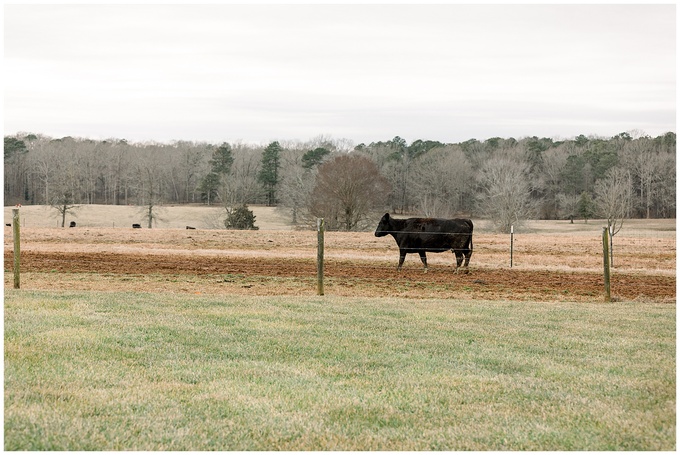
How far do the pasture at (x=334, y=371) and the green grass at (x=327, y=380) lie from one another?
0.02 metres

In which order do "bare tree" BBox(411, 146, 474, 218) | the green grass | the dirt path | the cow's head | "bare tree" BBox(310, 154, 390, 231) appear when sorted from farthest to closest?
"bare tree" BBox(411, 146, 474, 218) → "bare tree" BBox(310, 154, 390, 231) → the cow's head → the dirt path → the green grass

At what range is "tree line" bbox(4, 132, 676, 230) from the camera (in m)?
79.0

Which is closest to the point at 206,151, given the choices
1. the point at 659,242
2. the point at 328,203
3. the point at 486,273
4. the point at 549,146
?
the point at 549,146

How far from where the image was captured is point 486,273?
23766 mm

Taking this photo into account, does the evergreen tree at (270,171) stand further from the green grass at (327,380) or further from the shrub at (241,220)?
the green grass at (327,380)

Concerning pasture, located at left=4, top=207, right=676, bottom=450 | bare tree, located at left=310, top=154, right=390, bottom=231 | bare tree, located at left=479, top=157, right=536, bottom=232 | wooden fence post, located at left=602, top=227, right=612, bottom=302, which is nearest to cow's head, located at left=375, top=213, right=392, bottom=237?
pasture, located at left=4, top=207, right=676, bottom=450

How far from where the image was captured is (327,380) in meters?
7.83

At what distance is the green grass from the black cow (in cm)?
1182

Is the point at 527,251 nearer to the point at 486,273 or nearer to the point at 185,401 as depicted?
the point at 486,273

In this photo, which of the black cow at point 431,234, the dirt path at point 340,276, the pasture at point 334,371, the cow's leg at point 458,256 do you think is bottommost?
the dirt path at point 340,276

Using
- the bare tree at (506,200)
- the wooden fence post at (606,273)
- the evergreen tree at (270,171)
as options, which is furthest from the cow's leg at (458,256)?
the evergreen tree at (270,171)

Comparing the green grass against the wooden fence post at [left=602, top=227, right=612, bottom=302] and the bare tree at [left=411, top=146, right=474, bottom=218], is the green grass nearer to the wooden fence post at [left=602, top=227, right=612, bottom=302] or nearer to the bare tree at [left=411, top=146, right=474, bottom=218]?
the wooden fence post at [left=602, top=227, right=612, bottom=302]

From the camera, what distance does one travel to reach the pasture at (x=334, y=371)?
6062mm

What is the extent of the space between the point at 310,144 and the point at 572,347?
443ft
